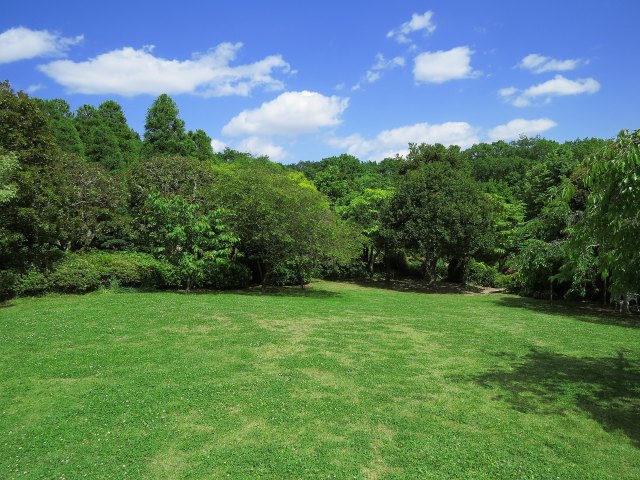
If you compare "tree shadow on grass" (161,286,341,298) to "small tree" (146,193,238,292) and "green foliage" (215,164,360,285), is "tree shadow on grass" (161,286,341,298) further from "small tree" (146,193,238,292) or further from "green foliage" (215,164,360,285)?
"small tree" (146,193,238,292)

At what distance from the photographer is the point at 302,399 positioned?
6.79 meters

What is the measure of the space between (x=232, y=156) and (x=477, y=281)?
1532 inches

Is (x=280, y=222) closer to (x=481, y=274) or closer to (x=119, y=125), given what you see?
(x=481, y=274)

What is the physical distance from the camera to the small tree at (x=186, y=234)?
56.3 feet

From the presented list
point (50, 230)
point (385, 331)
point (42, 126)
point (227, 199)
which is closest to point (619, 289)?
point (385, 331)

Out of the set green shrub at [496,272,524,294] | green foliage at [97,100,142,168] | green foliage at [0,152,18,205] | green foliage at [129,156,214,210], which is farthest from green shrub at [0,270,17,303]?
green foliage at [97,100,142,168]

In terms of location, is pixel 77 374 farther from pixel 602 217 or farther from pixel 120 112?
pixel 120 112

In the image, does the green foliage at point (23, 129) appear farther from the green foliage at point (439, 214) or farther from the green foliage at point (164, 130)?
the green foliage at point (164, 130)

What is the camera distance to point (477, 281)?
3105cm

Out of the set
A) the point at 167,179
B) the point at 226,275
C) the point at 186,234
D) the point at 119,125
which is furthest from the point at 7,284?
the point at 119,125

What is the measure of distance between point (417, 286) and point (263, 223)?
1505 cm

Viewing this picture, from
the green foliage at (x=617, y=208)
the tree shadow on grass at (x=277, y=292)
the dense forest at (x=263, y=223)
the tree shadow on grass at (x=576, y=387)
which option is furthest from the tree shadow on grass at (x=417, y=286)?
the green foliage at (x=617, y=208)

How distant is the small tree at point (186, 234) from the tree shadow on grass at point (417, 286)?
1352cm

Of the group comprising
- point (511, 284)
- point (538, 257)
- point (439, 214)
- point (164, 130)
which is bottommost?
point (511, 284)
